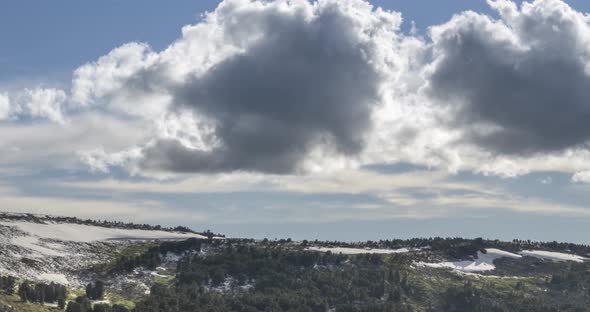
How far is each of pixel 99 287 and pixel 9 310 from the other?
1753 inches

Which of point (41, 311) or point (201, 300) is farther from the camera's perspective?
point (201, 300)

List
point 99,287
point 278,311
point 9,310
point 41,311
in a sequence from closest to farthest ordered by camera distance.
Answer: point 9,310, point 41,311, point 99,287, point 278,311

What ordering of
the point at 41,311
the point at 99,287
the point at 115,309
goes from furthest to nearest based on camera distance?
the point at 99,287 → the point at 115,309 → the point at 41,311

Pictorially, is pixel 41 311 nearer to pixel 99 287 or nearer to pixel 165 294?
pixel 99 287

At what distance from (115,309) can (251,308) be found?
142ft

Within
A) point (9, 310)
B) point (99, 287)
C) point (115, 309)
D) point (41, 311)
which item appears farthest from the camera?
point (99, 287)

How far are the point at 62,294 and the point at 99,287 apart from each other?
18575 mm

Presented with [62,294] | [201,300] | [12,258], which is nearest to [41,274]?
[12,258]

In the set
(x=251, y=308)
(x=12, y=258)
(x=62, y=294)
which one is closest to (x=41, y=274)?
(x=12, y=258)

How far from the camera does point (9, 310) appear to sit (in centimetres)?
14350

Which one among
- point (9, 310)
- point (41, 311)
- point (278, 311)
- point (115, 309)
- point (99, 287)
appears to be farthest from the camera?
point (278, 311)

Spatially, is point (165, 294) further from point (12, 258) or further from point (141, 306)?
point (12, 258)

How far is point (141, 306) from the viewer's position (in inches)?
7013

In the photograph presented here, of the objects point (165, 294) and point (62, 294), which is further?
point (165, 294)
